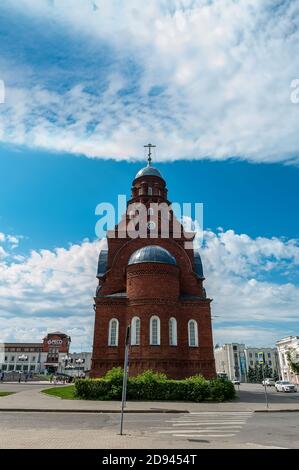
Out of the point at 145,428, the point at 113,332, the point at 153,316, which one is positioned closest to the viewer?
the point at 145,428

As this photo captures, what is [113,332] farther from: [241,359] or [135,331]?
[241,359]

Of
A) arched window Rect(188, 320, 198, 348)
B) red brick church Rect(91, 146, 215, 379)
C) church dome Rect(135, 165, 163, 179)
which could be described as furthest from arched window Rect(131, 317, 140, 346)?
church dome Rect(135, 165, 163, 179)

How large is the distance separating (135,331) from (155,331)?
5.49 ft

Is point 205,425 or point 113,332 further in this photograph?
point 113,332

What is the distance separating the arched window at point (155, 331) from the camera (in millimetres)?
28828

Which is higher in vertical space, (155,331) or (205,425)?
(155,331)

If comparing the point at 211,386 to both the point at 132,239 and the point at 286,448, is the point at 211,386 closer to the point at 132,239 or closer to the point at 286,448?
the point at 286,448

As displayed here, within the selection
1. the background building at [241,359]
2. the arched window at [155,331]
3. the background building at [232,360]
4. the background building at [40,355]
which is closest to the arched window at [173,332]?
the arched window at [155,331]

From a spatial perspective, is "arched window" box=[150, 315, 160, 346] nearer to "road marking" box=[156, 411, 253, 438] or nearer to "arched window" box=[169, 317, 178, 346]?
"arched window" box=[169, 317, 178, 346]

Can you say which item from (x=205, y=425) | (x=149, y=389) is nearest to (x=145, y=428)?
(x=205, y=425)

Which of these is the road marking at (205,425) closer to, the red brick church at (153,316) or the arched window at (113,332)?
the red brick church at (153,316)

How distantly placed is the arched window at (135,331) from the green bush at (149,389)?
6102 millimetres

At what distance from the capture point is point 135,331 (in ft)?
96.8
